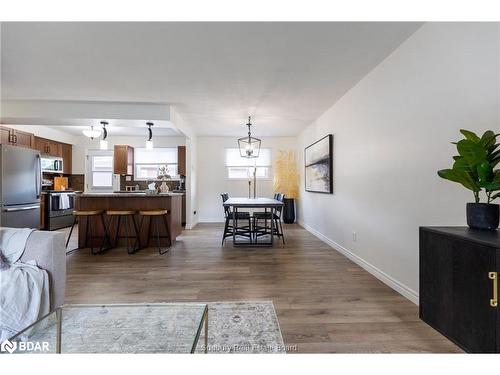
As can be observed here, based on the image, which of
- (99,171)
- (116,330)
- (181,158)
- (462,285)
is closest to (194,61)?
(116,330)

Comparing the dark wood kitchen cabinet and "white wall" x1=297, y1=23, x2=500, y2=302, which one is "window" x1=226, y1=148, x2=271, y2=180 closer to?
"white wall" x1=297, y1=23, x2=500, y2=302

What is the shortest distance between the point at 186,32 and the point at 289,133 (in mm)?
4739

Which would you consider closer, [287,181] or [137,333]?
[137,333]

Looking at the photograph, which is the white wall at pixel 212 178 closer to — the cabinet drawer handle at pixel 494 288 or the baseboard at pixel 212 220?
the baseboard at pixel 212 220

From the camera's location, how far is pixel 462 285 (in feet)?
4.10

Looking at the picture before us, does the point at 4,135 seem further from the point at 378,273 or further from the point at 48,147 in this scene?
the point at 378,273

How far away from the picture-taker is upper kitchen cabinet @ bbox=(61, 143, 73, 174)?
6617mm

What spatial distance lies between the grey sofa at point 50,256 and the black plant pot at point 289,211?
559cm

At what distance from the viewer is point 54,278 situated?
71.0 inches

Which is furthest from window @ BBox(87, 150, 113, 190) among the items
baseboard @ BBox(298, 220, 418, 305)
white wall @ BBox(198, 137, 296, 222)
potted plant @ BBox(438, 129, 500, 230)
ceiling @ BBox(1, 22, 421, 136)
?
potted plant @ BBox(438, 129, 500, 230)

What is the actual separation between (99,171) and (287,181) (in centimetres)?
527
